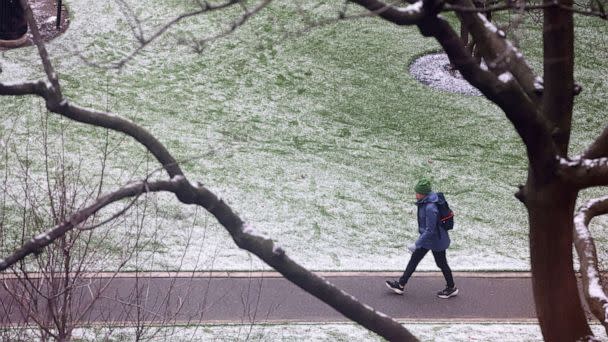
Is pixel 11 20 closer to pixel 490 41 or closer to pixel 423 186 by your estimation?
pixel 423 186

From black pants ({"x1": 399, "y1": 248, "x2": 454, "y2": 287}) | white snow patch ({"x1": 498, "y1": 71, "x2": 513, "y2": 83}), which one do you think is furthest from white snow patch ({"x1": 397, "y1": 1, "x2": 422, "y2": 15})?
black pants ({"x1": 399, "y1": 248, "x2": 454, "y2": 287})

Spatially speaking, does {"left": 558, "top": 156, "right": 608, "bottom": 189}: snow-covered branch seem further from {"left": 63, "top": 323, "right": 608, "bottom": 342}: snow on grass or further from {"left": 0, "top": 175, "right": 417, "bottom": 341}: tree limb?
{"left": 63, "top": 323, "right": 608, "bottom": 342}: snow on grass

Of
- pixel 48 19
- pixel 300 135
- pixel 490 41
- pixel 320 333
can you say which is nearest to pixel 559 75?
pixel 490 41

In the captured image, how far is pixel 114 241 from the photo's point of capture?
1298 cm

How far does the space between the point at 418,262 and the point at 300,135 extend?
19.7 ft

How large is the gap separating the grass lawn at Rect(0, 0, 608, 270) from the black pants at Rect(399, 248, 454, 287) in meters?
1.18

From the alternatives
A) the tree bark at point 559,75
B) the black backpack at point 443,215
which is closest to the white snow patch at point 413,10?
the tree bark at point 559,75

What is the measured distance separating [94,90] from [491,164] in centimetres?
785

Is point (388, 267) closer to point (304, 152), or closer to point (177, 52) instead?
point (304, 152)

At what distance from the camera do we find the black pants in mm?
11195

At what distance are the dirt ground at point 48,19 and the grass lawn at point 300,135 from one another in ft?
0.79

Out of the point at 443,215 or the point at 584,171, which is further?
the point at 443,215

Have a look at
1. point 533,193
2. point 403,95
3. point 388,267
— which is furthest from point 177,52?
point 533,193

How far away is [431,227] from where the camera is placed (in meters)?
10.9
